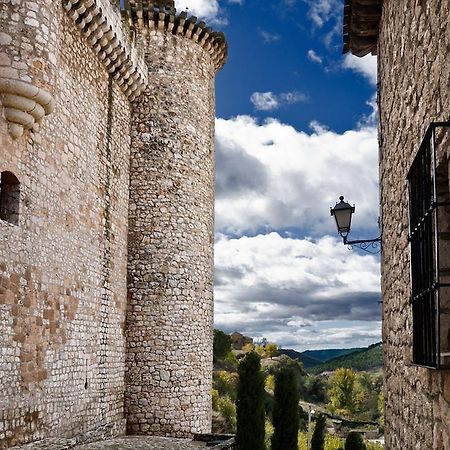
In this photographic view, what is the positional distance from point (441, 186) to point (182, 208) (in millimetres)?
10376

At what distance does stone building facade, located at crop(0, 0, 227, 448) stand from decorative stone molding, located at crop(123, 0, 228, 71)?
3 centimetres

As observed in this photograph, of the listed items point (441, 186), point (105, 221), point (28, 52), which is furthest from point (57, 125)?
point (441, 186)

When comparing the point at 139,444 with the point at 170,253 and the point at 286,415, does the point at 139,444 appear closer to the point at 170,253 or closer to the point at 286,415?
the point at 170,253

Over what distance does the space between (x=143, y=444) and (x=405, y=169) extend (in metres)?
7.77

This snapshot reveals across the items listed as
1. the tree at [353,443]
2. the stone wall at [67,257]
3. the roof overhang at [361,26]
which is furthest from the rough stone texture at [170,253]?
the tree at [353,443]

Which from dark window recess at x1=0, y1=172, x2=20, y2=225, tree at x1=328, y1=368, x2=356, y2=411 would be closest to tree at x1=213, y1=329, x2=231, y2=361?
tree at x1=328, y1=368, x2=356, y2=411

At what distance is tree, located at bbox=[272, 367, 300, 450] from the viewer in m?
18.0

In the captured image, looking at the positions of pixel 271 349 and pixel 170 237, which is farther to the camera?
pixel 271 349

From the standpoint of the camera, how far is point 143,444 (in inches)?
432

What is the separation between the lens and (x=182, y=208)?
45.2 ft

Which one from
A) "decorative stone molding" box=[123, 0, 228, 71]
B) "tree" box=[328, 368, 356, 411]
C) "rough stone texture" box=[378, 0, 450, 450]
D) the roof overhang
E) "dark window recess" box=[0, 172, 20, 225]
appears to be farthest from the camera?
"tree" box=[328, 368, 356, 411]

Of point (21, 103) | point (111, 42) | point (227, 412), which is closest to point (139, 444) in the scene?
point (21, 103)

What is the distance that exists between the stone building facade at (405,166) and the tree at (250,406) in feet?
33.8

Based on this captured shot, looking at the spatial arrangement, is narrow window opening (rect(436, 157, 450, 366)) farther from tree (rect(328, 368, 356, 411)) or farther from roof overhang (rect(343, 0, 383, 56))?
tree (rect(328, 368, 356, 411))
